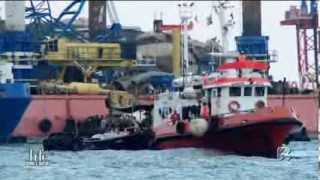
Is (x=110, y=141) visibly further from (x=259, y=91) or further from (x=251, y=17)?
(x=251, y=17)

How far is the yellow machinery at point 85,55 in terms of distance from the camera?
108312 mm

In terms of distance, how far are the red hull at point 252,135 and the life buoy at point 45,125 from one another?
28804 millimetres

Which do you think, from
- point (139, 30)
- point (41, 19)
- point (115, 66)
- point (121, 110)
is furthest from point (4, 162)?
point (139, 30)

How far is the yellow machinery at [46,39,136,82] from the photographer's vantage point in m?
108

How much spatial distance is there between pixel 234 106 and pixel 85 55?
45370mm

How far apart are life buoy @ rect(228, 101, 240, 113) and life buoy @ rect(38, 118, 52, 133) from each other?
2862 centimetres

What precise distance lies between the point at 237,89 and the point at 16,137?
28.6 m

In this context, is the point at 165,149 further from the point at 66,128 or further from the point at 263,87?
the point at 66,128

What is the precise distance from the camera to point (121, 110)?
84500 millimetres

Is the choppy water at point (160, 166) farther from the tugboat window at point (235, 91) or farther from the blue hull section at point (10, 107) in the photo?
the blue hull section at point (10, 107)

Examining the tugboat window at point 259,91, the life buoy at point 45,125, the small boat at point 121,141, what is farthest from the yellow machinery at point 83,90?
the tugboat window at point 259,91

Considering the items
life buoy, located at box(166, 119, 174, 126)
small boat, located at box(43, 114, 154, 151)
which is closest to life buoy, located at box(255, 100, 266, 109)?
life buoy, located at box(166, 119, 174, 126)

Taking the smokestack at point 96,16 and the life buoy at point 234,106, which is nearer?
the life buoy at point 234,106
